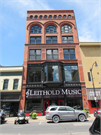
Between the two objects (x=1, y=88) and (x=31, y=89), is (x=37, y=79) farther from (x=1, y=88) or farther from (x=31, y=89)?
(x=1, y=88)

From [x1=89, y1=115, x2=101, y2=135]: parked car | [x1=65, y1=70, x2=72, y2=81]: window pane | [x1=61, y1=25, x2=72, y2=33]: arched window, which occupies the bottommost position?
[x1=89, y1=115, x2=101, y2=135]: parked car

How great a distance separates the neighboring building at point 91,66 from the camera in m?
18.8

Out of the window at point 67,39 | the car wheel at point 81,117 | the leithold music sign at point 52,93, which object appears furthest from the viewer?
the window at point 67,39

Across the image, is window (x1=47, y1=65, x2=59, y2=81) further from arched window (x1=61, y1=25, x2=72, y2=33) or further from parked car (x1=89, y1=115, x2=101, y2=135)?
parked car (x1=89, y1=115, x2=101, y2=135)

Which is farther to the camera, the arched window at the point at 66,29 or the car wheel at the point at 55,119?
the arched window at the point at 66,29

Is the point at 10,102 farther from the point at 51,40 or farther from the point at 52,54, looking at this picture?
the point at 51,40

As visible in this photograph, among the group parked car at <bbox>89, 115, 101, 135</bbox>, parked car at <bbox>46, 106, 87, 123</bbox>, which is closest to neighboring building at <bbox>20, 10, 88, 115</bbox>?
parked car at <bbox>46, 106, 87, 123</bbox>

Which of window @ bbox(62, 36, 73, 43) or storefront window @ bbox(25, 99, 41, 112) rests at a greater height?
window @ bbox(62, 36, 73, 43)

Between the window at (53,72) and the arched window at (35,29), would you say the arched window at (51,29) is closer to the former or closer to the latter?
the arched window at (35,29)

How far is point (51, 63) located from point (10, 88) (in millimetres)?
9653

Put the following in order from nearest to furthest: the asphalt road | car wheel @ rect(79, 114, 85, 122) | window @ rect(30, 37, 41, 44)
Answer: the asphalt road
car wheel @ rect(79, 114, 85, 122)
window @ rect(30, 37, 41, 44)

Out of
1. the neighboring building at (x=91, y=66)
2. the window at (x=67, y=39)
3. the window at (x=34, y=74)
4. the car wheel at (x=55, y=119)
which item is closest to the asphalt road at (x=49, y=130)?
the car wheel at (x=55, y=119)

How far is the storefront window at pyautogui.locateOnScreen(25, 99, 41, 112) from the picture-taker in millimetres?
18209

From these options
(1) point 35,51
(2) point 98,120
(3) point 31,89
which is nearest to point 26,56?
(1) point 35,51
